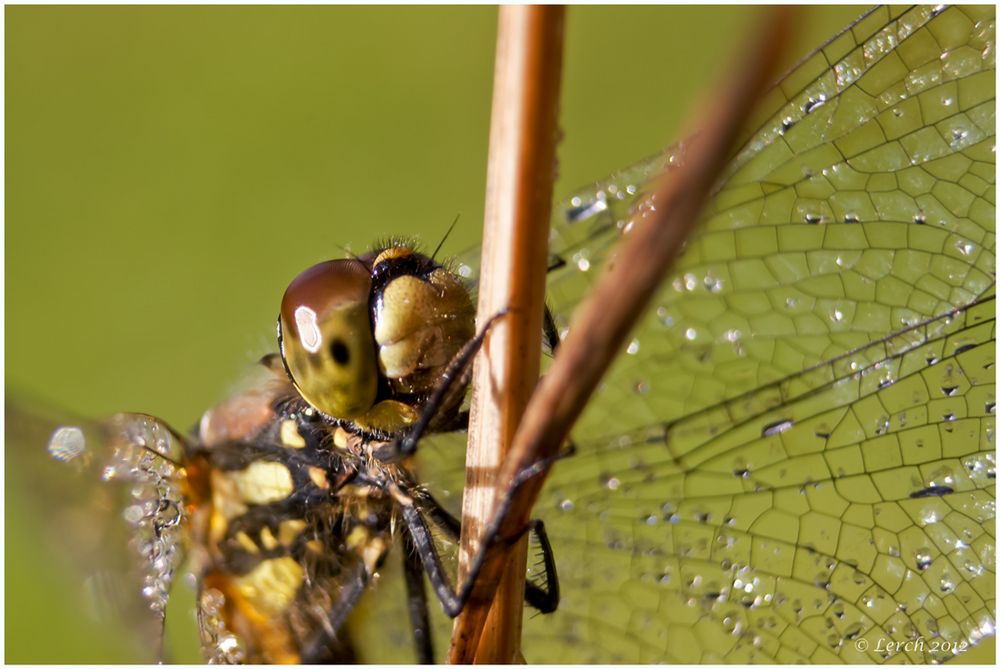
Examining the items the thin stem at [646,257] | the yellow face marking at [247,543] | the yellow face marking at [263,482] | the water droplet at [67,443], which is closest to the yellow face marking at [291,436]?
the yellow face marking at [263,482]

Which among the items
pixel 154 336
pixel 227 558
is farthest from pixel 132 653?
pixel 154 336

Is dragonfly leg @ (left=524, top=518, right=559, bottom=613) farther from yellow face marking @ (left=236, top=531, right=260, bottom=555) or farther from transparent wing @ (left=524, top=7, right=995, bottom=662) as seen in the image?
yellow face marking @ (left=236, top=531, right=260, bottom=555)

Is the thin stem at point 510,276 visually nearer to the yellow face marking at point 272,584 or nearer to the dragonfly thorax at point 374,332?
the dragonfly thorax at point 374,332

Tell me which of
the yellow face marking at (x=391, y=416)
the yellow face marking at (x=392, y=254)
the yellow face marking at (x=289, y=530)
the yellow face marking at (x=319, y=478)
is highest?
the yellow face marking at (x=392, y=254)

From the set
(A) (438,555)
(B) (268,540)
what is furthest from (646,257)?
(B) (268,540)

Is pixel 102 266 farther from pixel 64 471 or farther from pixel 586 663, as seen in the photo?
pixel 586 663

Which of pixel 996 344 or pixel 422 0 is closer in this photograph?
pixel 996 344

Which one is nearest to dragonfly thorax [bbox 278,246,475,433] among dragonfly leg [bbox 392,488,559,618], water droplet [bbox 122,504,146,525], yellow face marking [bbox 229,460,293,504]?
dragonfly leg [bbox 392,488,559,618]
